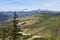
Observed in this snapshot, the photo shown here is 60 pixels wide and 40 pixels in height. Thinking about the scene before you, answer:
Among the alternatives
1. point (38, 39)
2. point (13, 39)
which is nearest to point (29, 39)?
point (38, 39)

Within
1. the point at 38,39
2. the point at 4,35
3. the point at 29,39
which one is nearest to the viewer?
the point at 4,35

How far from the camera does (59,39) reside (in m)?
47.2

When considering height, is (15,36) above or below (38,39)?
above

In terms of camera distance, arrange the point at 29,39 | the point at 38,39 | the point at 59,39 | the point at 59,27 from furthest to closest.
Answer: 1. the point at 59,27
2. the point at 29,39
3. the point at 38,39
4. the point at 59,39

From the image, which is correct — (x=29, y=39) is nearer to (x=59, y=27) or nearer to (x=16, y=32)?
(x=59, y=27)

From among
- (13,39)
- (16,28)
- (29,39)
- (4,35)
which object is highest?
(16,28)

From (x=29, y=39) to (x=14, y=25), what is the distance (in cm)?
7973

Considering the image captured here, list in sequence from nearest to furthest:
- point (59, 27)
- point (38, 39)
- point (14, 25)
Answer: point (14, 25)
point (38, 39)
point (59, 27)

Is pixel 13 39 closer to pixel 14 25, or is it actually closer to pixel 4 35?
pixel 14 25

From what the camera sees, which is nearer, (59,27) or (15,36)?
(15,36)

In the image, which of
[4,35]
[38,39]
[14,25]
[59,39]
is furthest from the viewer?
[38,39]

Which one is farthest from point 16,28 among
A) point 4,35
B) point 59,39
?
point 4,35

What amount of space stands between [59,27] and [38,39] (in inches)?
1102

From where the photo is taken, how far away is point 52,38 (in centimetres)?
4853
